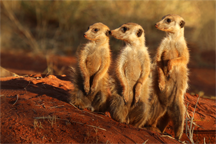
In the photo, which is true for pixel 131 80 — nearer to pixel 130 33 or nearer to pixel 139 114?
pixel 139 114

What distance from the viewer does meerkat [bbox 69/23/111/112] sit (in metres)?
3.87

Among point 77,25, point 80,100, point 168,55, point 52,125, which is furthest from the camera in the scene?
point 77,25

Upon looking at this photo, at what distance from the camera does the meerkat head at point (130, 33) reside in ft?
12.5

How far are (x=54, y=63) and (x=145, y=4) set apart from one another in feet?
17.7

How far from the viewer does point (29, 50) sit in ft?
31.8

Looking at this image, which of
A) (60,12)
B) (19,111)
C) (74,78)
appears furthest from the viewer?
(60,12)

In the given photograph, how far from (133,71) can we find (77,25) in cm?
757

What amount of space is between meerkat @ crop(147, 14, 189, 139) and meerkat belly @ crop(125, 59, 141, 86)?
36 centimetres

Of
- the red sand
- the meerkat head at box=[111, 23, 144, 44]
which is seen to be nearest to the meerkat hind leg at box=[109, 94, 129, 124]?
the red sand

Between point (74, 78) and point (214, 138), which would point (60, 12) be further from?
point (214, 138)

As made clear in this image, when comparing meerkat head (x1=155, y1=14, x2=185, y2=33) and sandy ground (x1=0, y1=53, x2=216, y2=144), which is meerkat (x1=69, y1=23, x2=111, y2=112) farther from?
meerkat head (x1=155, y1=14, x2=185, y2=33)

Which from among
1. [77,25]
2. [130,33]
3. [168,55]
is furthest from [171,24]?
[77,25]

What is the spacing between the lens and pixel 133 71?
3.79 meters

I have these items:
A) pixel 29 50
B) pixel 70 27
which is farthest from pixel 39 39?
pixel 70 27
